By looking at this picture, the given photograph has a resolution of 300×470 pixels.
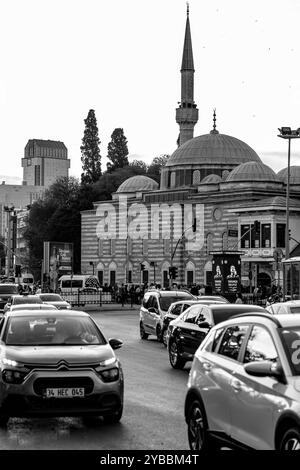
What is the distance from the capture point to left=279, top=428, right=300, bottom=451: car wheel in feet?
23.9

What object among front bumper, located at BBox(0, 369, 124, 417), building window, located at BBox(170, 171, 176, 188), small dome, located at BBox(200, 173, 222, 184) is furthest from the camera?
building window, located at BBox(170, 171, 176, 188)

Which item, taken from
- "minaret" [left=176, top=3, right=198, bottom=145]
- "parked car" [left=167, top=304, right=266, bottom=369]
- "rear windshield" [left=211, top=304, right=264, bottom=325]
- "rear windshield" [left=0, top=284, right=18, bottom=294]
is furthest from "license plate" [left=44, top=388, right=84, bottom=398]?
"minaret" [left=176, top=3, right=198, bottom=145]

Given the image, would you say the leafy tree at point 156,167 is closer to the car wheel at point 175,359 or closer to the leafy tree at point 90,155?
the leafy tree at point 90,155

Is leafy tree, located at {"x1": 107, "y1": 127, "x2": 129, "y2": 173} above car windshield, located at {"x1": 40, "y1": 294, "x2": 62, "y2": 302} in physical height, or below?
above

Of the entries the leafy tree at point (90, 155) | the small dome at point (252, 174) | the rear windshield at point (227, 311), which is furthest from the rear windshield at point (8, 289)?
the leafy tree at point (90, 155)

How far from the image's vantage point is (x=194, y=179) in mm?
105438

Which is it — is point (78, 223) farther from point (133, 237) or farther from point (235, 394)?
point (235, 394)

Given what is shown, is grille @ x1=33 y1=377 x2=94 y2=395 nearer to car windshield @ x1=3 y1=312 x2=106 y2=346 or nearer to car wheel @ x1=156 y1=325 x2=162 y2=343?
car windshield @ x1=3 y1=312 x2=106 y2=346

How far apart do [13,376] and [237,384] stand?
143 inches

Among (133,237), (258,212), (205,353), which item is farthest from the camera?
(133,237)

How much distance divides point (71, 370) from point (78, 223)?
103936mm

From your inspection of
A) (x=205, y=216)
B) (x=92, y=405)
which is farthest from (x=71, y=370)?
(x=205, y=216)

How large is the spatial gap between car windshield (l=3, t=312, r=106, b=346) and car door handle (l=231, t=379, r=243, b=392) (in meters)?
3.92

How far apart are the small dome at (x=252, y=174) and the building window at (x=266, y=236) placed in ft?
32.9
